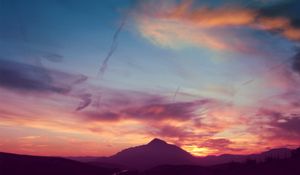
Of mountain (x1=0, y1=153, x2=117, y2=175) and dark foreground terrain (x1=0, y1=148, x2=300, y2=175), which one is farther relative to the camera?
mountain (x1=0, y1=153, x2=117, y2=175)

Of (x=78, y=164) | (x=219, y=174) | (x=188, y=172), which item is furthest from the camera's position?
(x=78, y=164)

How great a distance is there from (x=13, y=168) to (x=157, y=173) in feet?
205

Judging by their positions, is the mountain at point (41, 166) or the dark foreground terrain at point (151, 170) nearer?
the dark foreground terrain at point (151, 170)

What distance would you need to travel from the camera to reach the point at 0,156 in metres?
171

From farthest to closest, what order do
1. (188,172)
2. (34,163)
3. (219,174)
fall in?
1. (34,163)
2. (188,172)
3. (219,174)

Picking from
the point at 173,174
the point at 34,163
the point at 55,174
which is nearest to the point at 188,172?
the point at 173,174

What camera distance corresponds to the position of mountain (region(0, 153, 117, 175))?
156375mm

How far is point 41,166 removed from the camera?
167000 millimetres

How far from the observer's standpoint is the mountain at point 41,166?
15638 centimetres

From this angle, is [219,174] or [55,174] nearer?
[219,174]

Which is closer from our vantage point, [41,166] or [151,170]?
[41,166]

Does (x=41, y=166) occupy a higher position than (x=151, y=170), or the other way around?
(x=151, y=170)

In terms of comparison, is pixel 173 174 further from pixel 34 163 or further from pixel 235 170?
pixel 34 163

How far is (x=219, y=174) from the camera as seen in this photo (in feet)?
455
